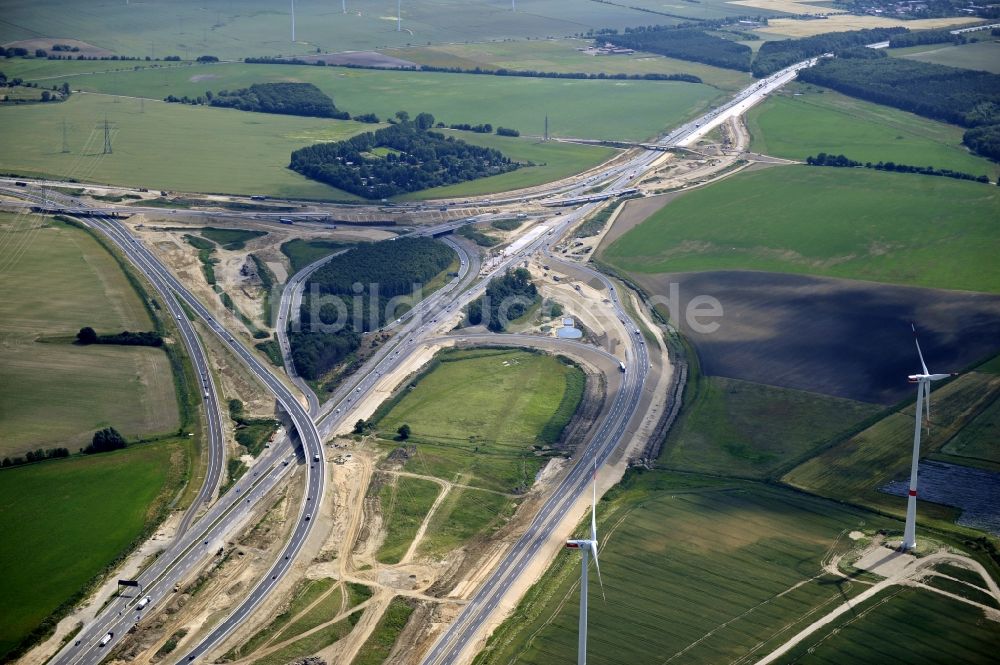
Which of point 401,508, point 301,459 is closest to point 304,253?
point 301,459

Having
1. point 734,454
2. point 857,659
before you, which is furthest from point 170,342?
point 857,659

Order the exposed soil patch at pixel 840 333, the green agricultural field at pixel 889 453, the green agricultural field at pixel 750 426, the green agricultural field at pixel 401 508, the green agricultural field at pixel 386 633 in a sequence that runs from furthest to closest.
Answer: the exposed soil patch at pixel 840 333 → the green agricultural field at pixel 750 426 → the green agricultural field at pixel 889 453 → the green agricultural field at pixel 401 508 → the green agricultural field at pixel 386 633

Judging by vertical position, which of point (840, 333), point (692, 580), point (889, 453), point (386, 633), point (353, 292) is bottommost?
point (386, 633)

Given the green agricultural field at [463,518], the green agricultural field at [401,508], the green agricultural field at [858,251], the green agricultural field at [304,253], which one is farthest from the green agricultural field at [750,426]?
the green agricultural field at [304,253]

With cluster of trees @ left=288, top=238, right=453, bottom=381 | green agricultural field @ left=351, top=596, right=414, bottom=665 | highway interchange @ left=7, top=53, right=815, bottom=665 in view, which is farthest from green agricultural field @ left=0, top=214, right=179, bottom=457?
green agricultural field @ left=351, top=596, right=414, bottom=665

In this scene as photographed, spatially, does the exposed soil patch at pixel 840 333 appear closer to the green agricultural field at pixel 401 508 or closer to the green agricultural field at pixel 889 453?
the green agricultural field at pixel 889 453

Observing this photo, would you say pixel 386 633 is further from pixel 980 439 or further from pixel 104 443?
pixel 980 439
